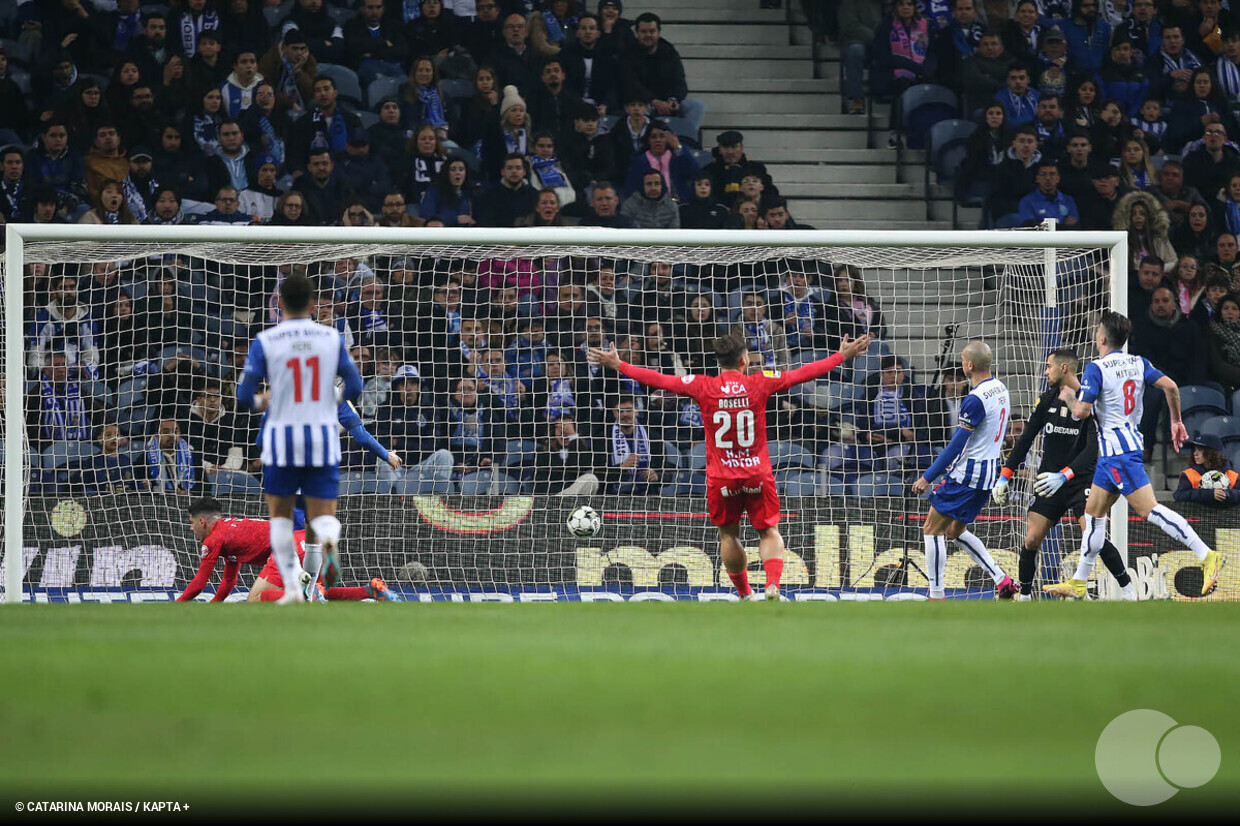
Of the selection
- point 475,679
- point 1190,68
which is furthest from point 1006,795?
point 1190,68

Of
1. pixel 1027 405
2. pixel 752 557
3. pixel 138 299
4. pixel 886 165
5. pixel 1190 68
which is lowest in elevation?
pixel 752 557

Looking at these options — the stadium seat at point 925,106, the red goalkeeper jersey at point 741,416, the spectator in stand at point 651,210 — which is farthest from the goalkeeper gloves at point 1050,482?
the stadium seat at point 925,106

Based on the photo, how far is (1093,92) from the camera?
56.5ft

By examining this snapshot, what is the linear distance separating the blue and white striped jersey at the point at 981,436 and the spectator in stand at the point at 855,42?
819cm

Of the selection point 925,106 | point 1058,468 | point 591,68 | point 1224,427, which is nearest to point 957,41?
point 925,106

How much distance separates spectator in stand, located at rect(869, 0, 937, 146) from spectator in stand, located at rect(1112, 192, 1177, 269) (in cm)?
298

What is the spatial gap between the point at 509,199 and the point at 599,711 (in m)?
11.0

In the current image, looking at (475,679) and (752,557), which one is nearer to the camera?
(475,679)

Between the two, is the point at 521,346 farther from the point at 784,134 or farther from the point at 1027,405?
the point at 784,134

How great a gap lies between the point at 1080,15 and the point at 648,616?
1376cm

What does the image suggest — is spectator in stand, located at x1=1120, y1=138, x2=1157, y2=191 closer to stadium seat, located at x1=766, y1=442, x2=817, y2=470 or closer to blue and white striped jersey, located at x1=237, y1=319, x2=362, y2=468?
stadium seat, located at x1=766, y1=442, x2=817, y2=470

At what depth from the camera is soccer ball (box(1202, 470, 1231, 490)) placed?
1305 cm

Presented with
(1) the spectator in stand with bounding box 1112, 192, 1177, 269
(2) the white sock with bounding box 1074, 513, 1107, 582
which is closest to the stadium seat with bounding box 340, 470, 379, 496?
(2) the white sock with bounding box 1074, 513, 1107, 582

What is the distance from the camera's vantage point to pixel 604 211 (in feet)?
49.5
